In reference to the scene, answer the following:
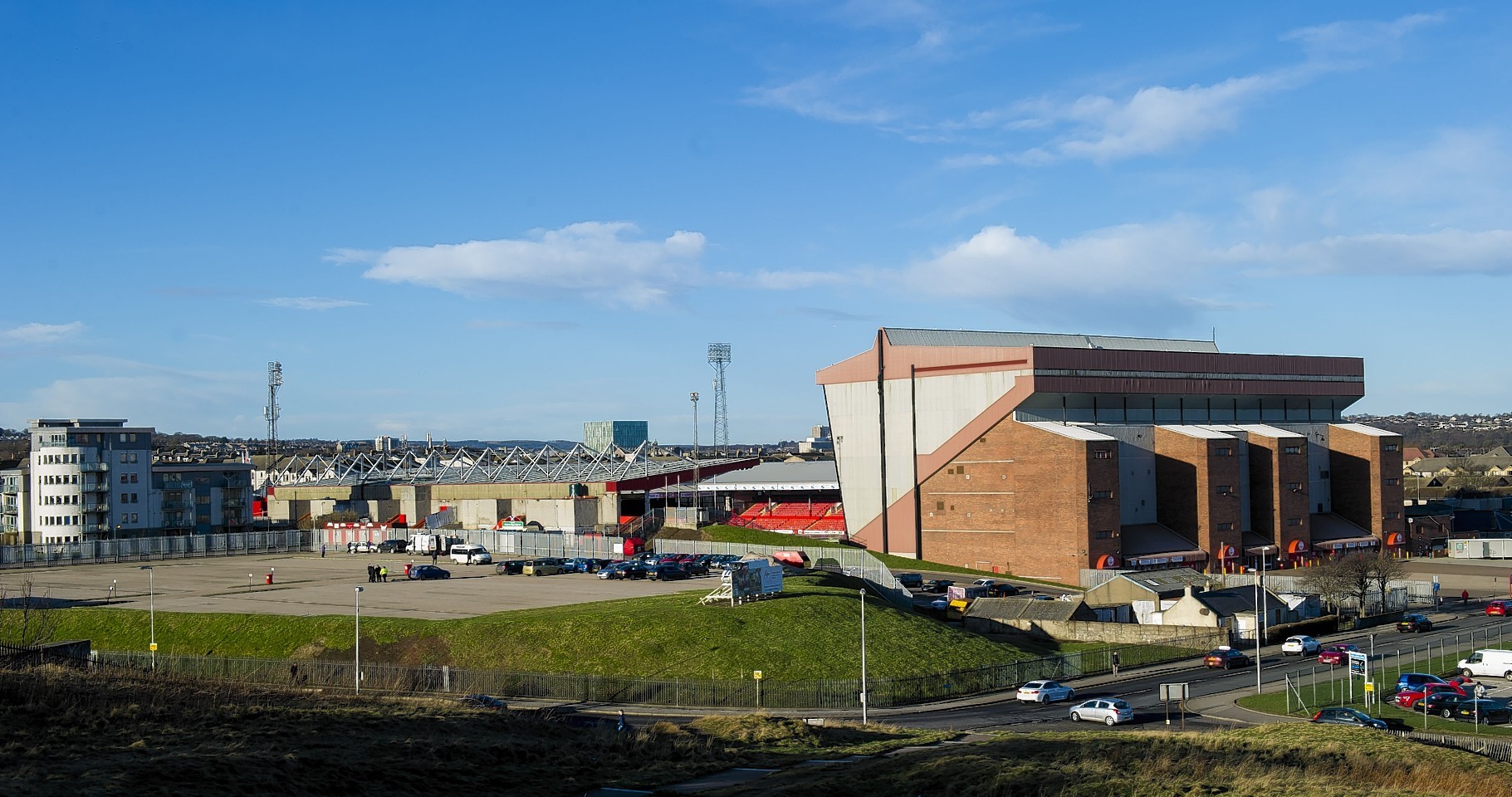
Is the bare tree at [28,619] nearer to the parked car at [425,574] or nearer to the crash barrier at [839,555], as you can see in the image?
the parked car at [425,574]

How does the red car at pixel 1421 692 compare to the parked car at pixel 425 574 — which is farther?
the parked car at pixel 425 574

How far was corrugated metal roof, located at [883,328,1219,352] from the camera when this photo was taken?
104 meters

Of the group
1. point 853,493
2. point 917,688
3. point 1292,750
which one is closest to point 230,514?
point 853,493

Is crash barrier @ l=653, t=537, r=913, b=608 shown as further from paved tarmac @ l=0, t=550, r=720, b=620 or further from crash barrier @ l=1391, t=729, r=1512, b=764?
crash barrier @ l=1391, t=729, r=1512, b=764

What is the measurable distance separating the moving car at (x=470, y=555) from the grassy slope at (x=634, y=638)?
28802 millimetres

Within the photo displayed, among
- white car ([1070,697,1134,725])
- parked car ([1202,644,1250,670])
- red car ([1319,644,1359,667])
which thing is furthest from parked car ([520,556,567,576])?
red car ([1319,644,1359,667])

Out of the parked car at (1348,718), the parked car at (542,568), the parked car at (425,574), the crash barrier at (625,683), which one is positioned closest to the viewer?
the parked car at (1348,718)

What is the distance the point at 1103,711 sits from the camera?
4538 centimetres

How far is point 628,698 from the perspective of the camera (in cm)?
5150

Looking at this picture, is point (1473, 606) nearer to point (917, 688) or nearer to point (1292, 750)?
point (917, 688)

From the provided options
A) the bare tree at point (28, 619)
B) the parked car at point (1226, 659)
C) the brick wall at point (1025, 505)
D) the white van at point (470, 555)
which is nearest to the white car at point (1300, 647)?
the parked car at point (1226, 659)

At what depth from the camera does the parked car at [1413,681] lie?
48.9 m

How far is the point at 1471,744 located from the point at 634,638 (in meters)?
33.7

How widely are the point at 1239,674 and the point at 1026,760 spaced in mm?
31065
